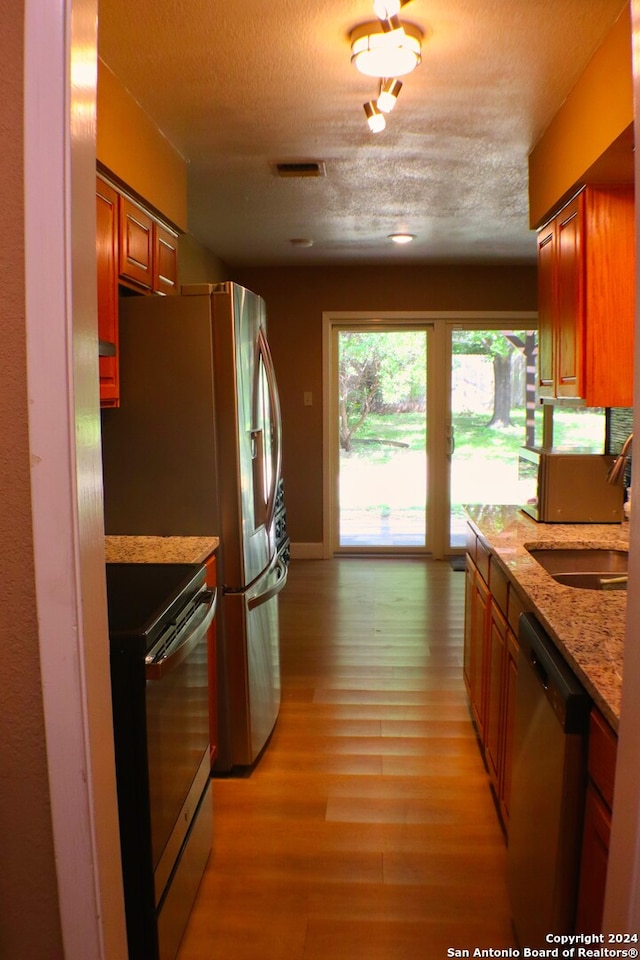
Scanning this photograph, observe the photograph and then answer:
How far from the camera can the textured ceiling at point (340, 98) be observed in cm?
194

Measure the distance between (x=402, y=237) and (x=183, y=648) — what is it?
3707 mm

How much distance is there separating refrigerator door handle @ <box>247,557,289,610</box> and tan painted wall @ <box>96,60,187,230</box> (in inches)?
59.5

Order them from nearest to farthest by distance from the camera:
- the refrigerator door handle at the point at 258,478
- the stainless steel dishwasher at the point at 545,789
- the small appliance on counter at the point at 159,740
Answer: the stainless steel dishwasher at the point at 545,789, the small appliance on counter at the point at 159,740, the refrigerator door handle at the point at 258,478

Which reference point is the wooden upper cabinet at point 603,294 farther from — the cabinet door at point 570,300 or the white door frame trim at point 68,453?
the white door frame trim at point 68,453

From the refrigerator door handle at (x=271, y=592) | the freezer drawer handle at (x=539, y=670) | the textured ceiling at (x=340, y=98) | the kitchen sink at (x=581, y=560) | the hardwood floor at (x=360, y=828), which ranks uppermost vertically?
the textured ceiling at (x=340, y=98)

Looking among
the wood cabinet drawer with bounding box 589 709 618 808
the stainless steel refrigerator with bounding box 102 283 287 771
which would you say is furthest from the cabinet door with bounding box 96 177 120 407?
the wood cabinet drawer with bounding box 589 709 618 808

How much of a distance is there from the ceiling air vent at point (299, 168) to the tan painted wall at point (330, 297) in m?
2.65

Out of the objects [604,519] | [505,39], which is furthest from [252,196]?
[604,519]

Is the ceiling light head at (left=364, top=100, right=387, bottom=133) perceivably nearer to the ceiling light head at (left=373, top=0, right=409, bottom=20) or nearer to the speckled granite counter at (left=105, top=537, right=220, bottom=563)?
the ceiling light head at (left=373, top=0, right=409, bottom=20)

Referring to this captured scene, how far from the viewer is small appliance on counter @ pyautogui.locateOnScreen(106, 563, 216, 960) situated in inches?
61.2

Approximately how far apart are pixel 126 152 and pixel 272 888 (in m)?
2.34

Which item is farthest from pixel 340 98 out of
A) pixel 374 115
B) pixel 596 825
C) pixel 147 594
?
pixel 596 825

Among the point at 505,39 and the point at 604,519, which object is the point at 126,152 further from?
the point at 604,519

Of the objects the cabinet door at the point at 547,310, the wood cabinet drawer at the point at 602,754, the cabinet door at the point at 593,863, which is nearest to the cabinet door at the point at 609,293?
the cabinet door at the point at 547,310
